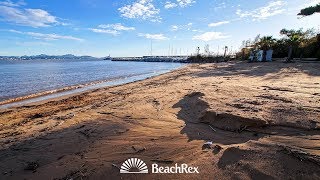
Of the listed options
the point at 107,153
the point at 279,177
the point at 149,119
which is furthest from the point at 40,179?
the point at 279,177

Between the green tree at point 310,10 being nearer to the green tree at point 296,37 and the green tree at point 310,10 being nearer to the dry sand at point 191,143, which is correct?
the green tree at point 296,37

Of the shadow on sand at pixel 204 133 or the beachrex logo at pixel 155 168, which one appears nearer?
the beachrex logo at pixel 155 168

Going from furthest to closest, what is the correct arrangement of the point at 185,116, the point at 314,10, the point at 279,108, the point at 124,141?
the point at 314,10
the point at 185,116
the point at 279,108
the point at 124,141

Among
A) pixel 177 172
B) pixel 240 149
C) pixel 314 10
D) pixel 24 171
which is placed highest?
pixel 314 10

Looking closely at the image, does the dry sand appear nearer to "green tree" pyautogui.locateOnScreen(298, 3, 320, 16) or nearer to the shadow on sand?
the shadow on sand

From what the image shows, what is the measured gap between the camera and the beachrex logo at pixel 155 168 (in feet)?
11.9

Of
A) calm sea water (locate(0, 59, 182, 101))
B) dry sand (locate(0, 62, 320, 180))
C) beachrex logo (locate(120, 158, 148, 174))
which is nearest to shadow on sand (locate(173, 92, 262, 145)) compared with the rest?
dry sand (locate(0, 62, 320, 180))

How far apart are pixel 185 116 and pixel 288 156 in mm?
3291

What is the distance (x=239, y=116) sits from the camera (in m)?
5.25

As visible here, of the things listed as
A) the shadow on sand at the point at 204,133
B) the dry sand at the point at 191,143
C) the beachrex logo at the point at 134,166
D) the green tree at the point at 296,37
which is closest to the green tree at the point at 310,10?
the green tree at the point at 296,37

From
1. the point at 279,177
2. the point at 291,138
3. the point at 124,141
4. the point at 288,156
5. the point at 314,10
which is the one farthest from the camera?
the point at 314,10

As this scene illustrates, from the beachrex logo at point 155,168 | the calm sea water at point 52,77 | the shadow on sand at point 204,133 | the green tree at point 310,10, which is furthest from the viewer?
the green tree at point 310,10

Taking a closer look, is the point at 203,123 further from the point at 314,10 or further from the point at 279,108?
the point at 314,10

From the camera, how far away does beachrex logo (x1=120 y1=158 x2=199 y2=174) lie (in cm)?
363
